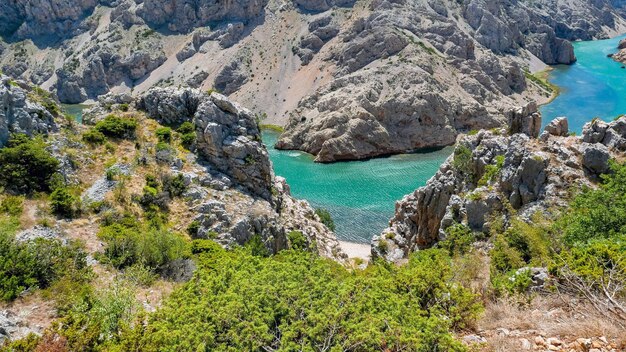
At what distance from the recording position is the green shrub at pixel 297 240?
135ft

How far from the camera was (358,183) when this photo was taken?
81812 millimetres

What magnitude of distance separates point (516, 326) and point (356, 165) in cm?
8081

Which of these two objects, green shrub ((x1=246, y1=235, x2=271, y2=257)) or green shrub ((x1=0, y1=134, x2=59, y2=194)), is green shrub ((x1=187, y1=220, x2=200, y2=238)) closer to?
green shrub ((x1=246, y1=235, x2=271, y2=257))

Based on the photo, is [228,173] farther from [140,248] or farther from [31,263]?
[31,263]

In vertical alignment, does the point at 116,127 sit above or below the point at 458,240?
above

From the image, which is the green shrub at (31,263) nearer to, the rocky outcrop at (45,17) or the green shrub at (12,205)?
the green shrub at (12,205)

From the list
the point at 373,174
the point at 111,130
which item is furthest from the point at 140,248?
the point at 373,174

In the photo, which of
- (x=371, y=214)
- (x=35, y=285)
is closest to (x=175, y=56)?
(x=371, y=214)

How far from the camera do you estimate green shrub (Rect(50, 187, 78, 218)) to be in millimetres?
30234

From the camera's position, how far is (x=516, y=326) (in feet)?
45.2

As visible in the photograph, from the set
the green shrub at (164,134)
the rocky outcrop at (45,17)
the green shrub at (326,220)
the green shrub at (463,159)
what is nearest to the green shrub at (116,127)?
the green shrub at (164,134)

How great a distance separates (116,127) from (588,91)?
150 metres

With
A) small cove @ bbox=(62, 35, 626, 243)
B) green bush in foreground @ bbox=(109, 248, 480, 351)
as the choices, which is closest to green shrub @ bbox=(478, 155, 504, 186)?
green bush in foreground @ bbox=(109, 248, 480, 351)

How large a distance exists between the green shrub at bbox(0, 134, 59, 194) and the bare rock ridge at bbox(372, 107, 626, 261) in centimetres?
3219
